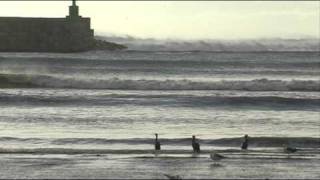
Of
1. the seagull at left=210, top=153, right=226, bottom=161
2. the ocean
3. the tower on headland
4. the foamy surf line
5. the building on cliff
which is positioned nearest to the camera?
the ocean

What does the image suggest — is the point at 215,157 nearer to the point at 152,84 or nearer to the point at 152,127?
the point at 152,127

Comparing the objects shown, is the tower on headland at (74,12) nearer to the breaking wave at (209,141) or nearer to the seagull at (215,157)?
the breaking wave at (209,141)

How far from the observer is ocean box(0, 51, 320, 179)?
1712 centimetres

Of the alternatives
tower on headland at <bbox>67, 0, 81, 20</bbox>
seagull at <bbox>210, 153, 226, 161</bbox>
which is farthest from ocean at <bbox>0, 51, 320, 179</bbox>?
tower on headland at <bbox>67, 0, 81, 20</bbox>

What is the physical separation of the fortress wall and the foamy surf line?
46482mm

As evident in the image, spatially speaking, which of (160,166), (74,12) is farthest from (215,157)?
(74,12)

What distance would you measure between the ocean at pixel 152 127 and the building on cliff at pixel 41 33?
4497cm

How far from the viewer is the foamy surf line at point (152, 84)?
150 feet

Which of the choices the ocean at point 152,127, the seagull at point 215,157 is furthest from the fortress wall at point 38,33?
the seagull at point 215,157

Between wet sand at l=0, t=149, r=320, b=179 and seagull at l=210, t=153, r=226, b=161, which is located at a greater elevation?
seagull at l=210, t=153, r=226, b=161

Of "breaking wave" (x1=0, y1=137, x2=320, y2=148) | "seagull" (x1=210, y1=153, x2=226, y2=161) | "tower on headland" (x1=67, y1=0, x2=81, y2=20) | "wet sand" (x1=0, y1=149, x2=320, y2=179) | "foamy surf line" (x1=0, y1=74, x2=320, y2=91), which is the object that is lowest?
"wet sand" (x1=0, y1=149, x2=320, y2=179)

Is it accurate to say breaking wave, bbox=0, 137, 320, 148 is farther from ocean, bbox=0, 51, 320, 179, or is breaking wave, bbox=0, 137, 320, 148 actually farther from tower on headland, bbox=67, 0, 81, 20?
tower on headland, bbox=67, 0, 81, 20

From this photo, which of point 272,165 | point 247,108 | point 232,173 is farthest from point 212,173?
point 247,108

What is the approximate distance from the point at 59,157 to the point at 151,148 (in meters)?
3.01
